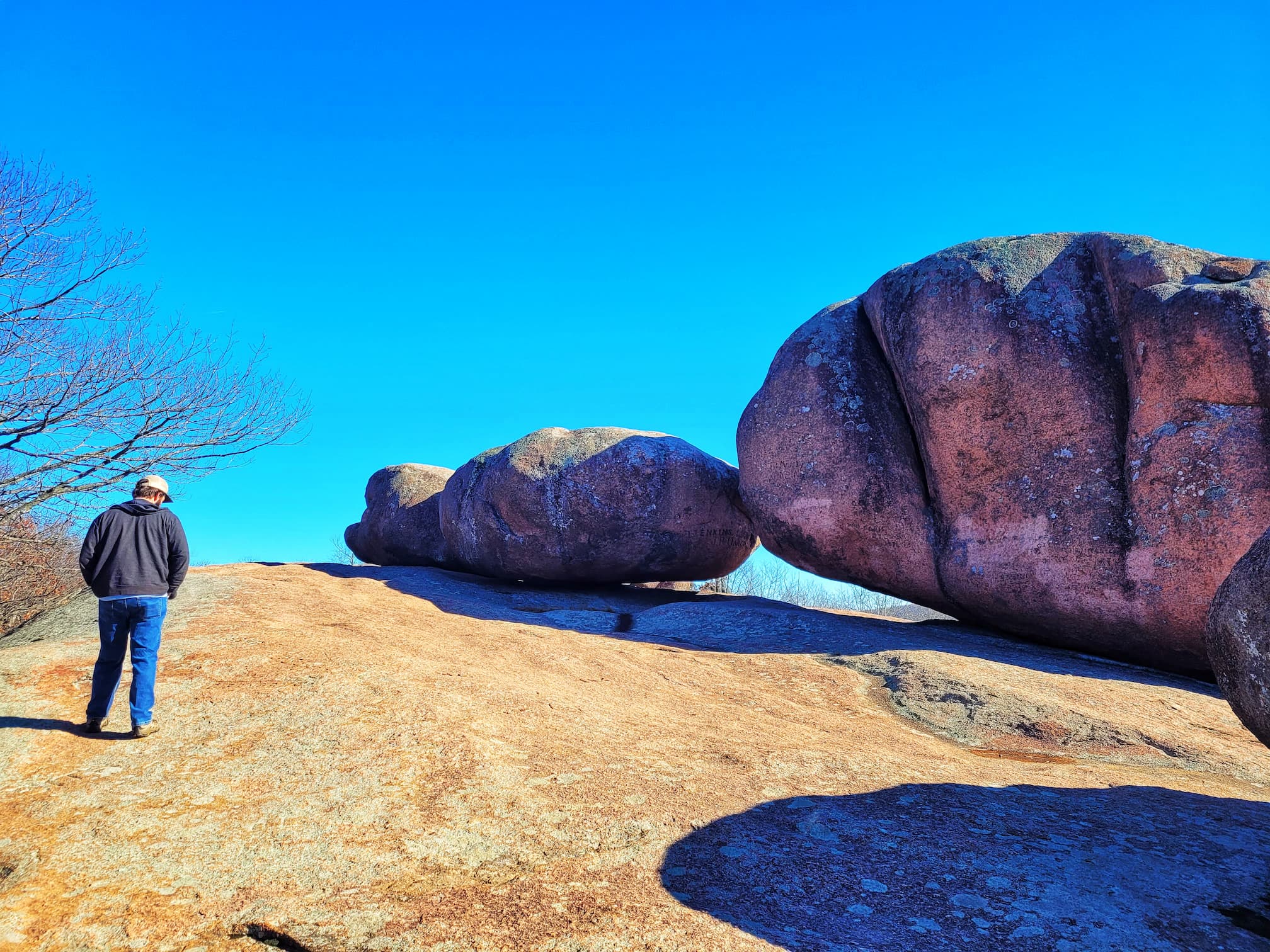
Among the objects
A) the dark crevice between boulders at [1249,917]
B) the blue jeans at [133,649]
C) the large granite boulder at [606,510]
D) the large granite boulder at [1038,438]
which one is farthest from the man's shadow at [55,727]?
the large granite boulder at [1038,438]

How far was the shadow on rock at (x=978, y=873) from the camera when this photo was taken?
326cm

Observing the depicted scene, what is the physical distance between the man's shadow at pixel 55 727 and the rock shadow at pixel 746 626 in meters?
4.78

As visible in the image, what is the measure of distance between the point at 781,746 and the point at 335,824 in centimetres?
297

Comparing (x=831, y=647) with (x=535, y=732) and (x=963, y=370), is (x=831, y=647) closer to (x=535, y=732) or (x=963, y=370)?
(x=963, y=370)

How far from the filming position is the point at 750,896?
11.4ft

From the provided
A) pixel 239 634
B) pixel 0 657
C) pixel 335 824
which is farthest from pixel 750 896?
pixel 0 657

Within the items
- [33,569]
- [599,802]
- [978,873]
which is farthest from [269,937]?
[33,569]

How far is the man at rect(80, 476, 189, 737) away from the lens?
215 inches

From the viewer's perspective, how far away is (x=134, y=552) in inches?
223

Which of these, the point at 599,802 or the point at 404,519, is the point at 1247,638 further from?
the point at 404,519

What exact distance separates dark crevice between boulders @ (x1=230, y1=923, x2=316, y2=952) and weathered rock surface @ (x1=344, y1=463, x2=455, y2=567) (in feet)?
38.8

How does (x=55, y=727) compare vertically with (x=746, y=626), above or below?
below

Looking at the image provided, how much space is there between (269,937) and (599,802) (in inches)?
66.7

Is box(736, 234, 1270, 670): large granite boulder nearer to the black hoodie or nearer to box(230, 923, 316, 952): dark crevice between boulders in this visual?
the black hoodie
